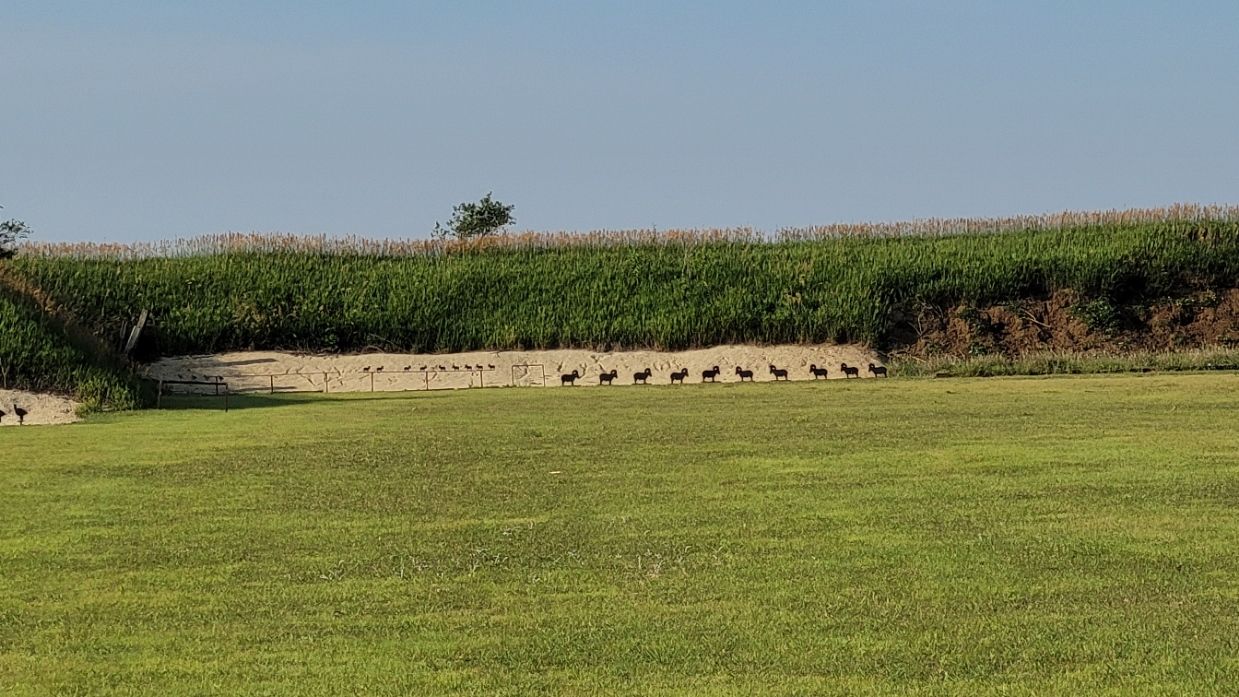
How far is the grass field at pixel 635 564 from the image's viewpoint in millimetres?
7648

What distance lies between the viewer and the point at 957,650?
7.80 meters

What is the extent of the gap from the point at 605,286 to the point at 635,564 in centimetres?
3952

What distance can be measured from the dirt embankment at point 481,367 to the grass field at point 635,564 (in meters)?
23.0

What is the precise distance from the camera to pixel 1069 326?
4847cm

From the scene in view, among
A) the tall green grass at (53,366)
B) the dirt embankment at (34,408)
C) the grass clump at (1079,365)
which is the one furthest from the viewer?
the grass clump at (1079,365)

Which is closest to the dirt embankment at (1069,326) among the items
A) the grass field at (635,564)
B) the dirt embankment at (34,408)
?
the dirt embankment at (34,408)

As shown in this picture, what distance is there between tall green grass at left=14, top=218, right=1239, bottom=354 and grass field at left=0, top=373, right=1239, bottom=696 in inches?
1097

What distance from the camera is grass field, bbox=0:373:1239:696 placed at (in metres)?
7.65

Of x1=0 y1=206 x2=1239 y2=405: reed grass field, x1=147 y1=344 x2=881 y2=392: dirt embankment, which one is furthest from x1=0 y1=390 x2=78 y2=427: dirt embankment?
x1=0 y1=206 x2=1239 y2=405: reed grass field

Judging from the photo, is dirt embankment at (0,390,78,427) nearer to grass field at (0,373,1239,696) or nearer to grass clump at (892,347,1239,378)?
grass field at (0,373,1239,696)

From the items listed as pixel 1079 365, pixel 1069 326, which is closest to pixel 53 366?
pixel 1079 365

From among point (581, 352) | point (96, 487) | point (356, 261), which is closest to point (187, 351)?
point (356, 261)

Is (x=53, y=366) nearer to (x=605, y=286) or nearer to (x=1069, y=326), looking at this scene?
(x=605, y=286)

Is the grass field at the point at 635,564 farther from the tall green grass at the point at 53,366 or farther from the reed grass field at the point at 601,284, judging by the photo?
the reed grass field at the point at 601,284
